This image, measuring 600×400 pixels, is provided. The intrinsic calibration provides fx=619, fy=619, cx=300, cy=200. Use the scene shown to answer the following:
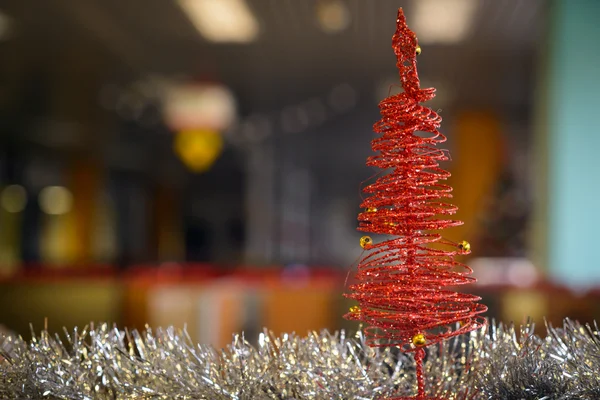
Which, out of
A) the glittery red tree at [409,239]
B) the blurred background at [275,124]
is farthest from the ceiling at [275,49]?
the glittery red tree at [409,239]

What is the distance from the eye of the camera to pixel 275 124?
8.22 m

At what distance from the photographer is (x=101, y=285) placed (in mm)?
2693

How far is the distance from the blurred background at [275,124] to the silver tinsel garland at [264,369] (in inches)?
5.5

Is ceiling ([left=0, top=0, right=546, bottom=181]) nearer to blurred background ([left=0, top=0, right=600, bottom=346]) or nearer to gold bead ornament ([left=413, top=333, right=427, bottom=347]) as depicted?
blurred background ([left=0, top=0, right=600, bottom=346])

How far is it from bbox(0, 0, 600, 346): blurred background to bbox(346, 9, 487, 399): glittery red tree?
0.08 m

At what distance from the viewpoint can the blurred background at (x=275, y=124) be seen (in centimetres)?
270

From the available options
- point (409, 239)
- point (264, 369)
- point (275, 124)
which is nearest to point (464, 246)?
point (409, 239)

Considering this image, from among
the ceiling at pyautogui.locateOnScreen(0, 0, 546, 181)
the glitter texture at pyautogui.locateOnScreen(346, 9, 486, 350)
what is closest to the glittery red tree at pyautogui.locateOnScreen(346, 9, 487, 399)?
the glitter texture at pyautogui.locateOnScreen(346, 9, 486, 350)

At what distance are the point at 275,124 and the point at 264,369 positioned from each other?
25.9 ft

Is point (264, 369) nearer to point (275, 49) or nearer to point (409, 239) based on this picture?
point (409, 239)

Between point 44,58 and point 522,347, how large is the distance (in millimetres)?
4963

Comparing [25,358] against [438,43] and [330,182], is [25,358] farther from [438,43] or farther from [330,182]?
[330,182]

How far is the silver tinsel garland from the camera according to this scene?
393 millimetres

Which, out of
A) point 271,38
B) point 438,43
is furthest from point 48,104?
point 438,43
